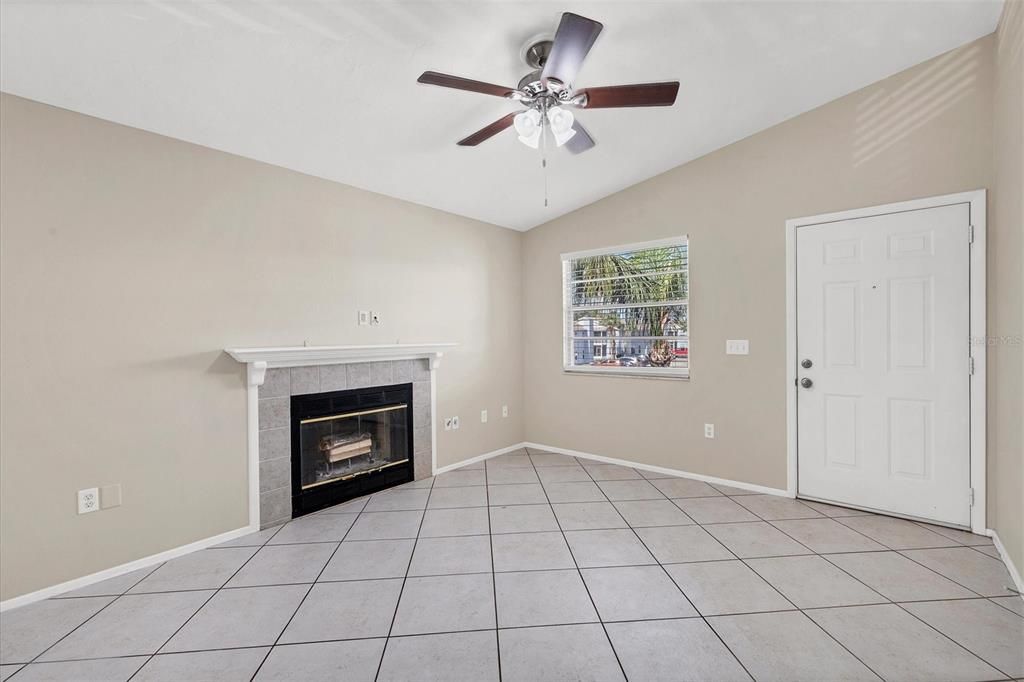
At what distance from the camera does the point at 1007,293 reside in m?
2.39

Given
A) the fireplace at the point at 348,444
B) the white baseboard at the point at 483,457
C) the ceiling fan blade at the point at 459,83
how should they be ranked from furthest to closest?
the white baseboard at the point at 483,457, the fireplace at the point at 348,444, the ceiling fan blade at the point at 459,83

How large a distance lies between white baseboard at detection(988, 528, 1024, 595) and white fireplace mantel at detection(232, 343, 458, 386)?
143 inches

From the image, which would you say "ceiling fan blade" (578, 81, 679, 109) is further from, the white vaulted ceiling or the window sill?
the window sill

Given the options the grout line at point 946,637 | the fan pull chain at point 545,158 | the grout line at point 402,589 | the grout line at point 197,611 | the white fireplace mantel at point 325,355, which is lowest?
the grout line at point 197,611

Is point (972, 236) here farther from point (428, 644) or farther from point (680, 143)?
point (428, 644)

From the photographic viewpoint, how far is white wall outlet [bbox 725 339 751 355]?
140 inches

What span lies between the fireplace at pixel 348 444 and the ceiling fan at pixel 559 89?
2.13m

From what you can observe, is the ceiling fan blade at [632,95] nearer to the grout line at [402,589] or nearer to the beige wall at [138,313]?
the beige wall at [138,313]

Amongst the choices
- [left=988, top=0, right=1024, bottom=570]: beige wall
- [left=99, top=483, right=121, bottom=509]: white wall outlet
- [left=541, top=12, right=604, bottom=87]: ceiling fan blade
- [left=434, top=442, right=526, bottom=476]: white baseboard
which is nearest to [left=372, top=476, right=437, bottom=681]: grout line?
[left=434, top=442, right=526, bottom=476]: white baseboard

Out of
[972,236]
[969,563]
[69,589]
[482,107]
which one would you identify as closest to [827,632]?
[969,563]

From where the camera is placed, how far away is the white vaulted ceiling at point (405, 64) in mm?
1909

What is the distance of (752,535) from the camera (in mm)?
2775

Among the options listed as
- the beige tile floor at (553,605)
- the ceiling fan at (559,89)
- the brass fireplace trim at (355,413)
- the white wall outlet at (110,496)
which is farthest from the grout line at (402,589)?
the ceiling fan at (559,89)

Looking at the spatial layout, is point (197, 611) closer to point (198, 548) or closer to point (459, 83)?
point (198, 548)
